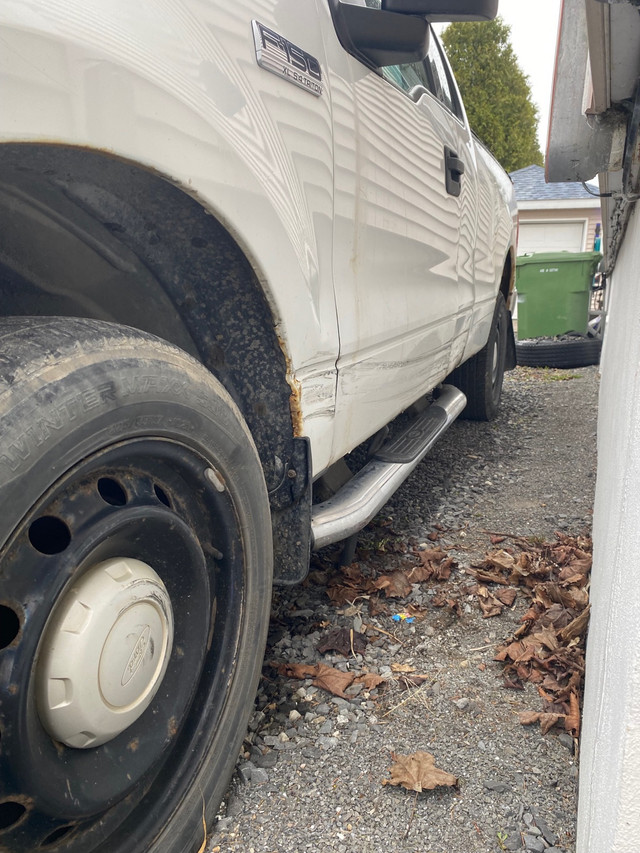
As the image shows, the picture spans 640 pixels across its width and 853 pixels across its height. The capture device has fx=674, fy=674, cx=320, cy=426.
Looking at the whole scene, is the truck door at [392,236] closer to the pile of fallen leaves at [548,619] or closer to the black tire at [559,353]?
the pile of fallen leaves at [548,619]

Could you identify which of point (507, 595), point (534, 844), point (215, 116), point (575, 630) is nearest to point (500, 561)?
point (507, 595)

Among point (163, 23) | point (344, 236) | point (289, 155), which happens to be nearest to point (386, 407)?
point (344, 236)

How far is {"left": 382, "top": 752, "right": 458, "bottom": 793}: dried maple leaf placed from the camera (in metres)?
1.66

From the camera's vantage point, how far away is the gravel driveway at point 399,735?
1.55m

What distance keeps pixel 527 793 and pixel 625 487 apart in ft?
2.89

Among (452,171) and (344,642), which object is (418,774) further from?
(452,171)

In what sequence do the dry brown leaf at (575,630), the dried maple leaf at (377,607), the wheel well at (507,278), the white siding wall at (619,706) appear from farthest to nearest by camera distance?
1. the wheel well at (507,278)
2. the dried maple leaf at (377,607)
3. the dry brown leaf at (575,630)
4. the white siding wall at (619,706)

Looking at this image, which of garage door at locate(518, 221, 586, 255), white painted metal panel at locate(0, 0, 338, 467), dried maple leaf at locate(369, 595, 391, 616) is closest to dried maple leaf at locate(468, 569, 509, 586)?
dried maple leaf at locate(369, 595, 391, 616)

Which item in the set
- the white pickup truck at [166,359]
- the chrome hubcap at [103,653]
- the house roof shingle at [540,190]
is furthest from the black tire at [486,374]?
the house roof shingle at [540,190]

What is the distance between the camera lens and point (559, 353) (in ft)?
27.3

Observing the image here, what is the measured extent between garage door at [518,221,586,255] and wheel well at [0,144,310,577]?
777 inches

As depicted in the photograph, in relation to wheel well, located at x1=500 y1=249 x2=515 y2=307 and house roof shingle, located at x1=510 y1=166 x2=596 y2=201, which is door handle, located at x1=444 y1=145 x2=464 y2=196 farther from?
house roof shingle, located at x1=510 y1=166 x2=596 y2=201

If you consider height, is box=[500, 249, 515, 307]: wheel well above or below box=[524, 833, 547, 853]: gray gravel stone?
above

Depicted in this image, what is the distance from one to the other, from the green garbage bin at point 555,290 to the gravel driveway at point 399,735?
6.72 m
